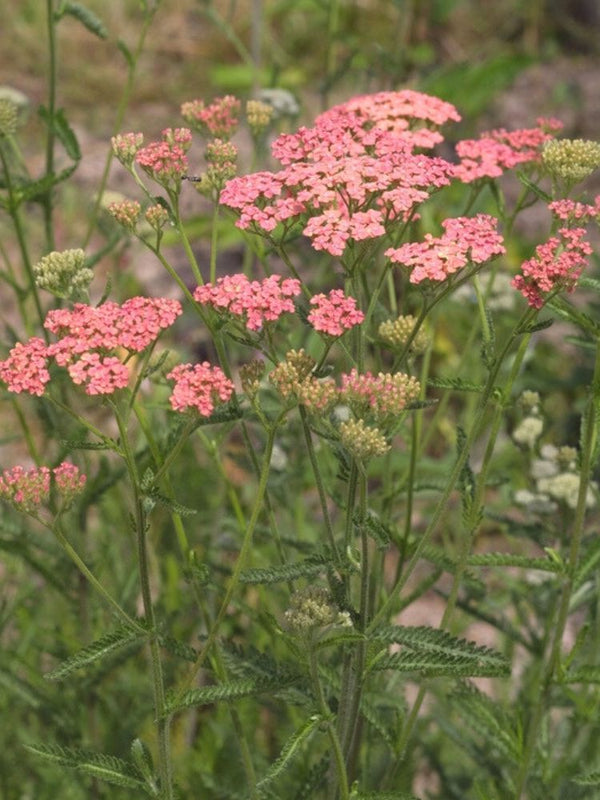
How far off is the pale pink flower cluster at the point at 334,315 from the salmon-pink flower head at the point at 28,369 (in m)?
0.49

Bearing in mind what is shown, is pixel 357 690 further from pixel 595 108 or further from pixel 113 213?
pixel 595 108

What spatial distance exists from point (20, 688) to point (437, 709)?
134cm

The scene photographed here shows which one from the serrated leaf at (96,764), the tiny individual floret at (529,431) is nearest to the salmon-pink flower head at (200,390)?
the serrated leaf at (96,764)

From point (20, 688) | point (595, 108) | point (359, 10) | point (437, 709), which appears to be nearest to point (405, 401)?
point (20, 688)

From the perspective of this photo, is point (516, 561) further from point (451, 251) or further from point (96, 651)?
point (96, 651)

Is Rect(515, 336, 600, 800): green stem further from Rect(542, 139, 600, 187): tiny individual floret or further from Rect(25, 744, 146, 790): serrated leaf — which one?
Rect(25, 744, 146, 790): serrated leaf

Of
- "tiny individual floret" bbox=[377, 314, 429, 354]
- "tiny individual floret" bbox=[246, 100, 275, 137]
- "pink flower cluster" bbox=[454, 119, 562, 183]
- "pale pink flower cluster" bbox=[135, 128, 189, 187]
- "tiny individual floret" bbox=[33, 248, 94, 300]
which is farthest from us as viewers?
"tiny individual floret" bbox=[246, 100, 275, 137]

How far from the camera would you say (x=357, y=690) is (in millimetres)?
2279

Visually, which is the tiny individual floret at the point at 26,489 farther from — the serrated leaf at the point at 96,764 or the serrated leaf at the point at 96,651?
the serrated leaf at the point at 96,764

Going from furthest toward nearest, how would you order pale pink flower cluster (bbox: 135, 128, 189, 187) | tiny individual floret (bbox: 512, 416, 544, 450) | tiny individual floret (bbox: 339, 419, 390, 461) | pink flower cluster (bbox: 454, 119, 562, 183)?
tiny individual floret (bbox: 512, 416, 544, 450) < pink flower cluster (bbox: 454, 119, 562, 183) < pale pink flower cluster (bbox: 135, 128, 189, 187) < tiny individual floret (bbox: 339, 419, 390, 461)

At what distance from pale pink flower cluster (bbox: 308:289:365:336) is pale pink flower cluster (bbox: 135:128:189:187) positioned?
0.45m

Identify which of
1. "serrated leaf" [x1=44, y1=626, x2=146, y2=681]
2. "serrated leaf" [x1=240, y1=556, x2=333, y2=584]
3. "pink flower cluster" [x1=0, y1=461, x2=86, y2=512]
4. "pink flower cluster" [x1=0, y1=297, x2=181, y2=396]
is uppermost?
"pink flower cluster" [x1=0, y1=297, x2=181, y2=396]

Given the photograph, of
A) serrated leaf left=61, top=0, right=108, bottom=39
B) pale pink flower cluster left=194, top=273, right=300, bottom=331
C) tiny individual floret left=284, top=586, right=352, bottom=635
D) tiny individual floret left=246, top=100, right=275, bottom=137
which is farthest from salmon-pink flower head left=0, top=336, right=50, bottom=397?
serrated leaf left=61, top=0, right=108, bottom=39

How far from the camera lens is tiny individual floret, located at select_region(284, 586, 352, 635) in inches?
79.7
